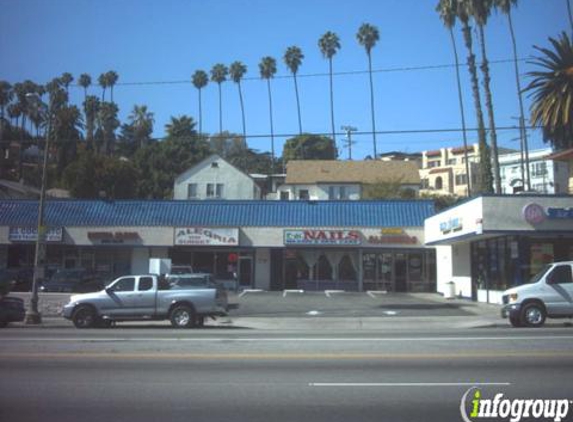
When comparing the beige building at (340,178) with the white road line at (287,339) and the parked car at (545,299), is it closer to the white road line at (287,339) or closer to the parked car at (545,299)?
the parked car at (545,299)

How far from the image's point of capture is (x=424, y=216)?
4369 cm

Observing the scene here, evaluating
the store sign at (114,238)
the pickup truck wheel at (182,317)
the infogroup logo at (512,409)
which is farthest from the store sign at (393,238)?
the infogroup logo at (512,409)

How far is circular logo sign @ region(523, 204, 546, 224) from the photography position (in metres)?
25.7

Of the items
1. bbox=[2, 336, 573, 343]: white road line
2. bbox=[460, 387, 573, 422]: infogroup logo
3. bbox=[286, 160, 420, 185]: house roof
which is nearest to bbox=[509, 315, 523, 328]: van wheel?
bbox=[2, 336, 573, 343]: white road line

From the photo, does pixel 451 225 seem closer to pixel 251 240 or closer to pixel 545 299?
pixel 545 299

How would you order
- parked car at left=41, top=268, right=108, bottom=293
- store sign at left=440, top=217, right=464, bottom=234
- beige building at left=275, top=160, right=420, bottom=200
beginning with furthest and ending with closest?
beige building at left=275, top=160, right=420, bottom=200 < parked car at left=41, top=268, right=108, bottom=293 < store sign at left=440, top=217, right=464, bottom=234

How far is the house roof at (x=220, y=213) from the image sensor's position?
43.9 m

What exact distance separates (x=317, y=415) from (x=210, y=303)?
1389 cm

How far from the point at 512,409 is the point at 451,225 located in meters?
25.0

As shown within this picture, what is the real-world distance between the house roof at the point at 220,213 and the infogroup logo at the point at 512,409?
115ft

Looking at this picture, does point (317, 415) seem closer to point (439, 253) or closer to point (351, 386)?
point (351, 386)

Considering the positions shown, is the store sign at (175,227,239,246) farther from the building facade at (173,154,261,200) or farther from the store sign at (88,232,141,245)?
the building facade at (173,154,261,200)

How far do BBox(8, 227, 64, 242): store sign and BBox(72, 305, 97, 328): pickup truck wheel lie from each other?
24.6m

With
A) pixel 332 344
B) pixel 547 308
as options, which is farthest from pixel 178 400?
pixel 547 308
